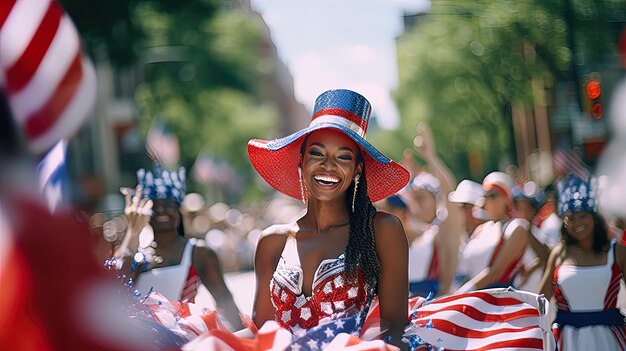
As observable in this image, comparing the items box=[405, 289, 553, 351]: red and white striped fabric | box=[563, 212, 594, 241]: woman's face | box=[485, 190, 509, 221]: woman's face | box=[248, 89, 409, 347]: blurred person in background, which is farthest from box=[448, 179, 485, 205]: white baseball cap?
box=[248, 89, 409, 347]: blurred person in background

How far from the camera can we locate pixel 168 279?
255 inches

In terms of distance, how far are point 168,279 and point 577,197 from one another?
289cm

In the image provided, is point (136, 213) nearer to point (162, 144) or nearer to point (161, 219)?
point (161, 219)

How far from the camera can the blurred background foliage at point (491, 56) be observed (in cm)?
1698

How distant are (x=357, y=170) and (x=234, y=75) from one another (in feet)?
136

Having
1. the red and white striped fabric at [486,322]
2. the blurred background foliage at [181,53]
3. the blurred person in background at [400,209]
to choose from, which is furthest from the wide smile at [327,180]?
the blurred background foliage at [181,53]

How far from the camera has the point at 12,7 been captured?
82.4 inches

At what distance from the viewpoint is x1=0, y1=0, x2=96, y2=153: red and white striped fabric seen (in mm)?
1989

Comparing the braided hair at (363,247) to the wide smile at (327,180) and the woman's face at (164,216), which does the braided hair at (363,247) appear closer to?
the wide smile at (327,180)

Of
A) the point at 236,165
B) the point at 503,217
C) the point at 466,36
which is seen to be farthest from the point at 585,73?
the point at 236,165

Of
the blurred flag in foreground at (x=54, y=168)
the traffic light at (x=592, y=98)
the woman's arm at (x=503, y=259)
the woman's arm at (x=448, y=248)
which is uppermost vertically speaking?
the blurred flag in foreground at (x=54, y=168)

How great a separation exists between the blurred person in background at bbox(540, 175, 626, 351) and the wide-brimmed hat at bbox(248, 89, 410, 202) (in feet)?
8.18

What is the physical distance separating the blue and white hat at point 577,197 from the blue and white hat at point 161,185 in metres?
2.69

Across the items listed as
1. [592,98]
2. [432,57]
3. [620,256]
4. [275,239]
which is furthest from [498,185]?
[432,57]
